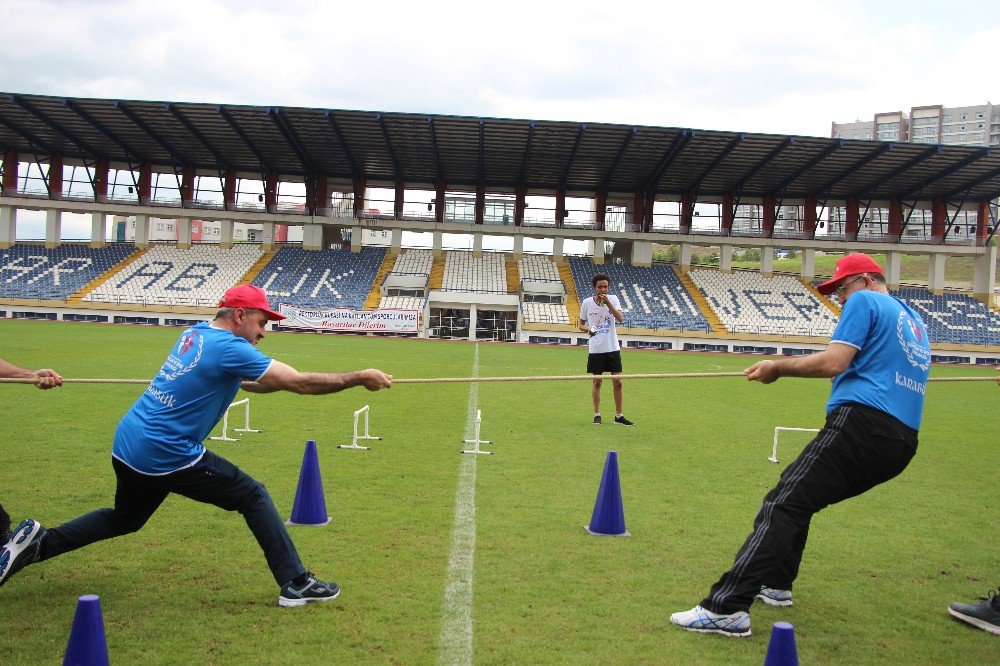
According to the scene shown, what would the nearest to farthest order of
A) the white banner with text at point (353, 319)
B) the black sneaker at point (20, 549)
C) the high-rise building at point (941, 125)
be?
Result: the black sneaker at point (20, 549) → the white banner with text at point (353, 319) → the high-rise building at point (941, 125)

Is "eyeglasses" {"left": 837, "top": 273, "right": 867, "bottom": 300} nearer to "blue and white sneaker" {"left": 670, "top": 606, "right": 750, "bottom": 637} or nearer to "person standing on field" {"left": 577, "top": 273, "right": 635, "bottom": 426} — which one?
"blue and white sneaker" {"left": 670, "top": 606, "right": 750, "bottom": 637}

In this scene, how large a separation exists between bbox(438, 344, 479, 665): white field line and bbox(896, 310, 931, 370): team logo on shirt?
2.82 meters

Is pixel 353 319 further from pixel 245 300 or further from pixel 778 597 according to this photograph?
pixel 778 597

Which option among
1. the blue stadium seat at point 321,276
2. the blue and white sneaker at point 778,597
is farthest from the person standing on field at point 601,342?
the blue stadium seat at point 321,276

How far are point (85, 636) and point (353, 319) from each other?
3723 cm

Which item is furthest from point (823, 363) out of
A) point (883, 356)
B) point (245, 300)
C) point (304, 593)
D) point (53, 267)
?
point (53, 267)

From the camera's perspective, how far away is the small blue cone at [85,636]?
3.02 meters

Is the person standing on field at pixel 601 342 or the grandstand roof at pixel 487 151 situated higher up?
the grandstand roof at pixel 487 151

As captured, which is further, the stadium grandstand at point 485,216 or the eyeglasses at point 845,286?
the stadium grandstand at point 485,216

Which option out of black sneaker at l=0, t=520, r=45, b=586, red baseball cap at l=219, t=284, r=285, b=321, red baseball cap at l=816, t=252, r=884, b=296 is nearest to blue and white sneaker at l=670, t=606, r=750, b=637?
red baseball cap at l=816, t=252, r=884, b=296

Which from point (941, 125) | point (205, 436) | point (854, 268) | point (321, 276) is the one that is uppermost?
point (941, 125)

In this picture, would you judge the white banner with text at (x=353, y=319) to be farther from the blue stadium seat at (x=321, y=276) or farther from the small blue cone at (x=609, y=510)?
the small blue cone at (x=609, y=510)

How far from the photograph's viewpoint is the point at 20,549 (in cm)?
438

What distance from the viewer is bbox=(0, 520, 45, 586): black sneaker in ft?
14.2
